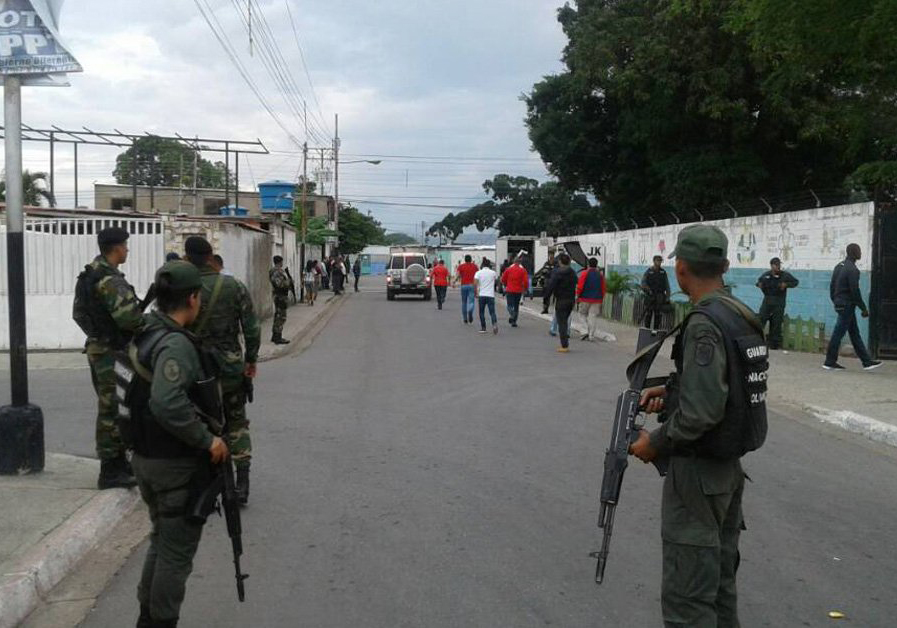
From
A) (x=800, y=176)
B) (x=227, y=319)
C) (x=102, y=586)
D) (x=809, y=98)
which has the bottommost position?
(x=102, y=586)

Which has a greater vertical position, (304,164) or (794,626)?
(304,164)

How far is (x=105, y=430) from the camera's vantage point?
6.28 metres

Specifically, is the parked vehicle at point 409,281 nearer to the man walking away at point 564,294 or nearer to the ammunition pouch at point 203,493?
the man walking away at point 564,294

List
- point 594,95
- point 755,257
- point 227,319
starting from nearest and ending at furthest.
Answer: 1. point 227,319
2. point 755,257
3. point 594,95

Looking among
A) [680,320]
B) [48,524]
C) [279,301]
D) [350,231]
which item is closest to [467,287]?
[279,301]

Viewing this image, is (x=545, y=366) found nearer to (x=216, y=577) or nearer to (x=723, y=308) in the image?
(x=216, y=577)

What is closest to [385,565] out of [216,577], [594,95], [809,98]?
[216,577]

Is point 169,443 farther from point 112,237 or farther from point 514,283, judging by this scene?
point 514,283

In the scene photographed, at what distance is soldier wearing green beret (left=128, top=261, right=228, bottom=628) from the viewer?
3.70 m

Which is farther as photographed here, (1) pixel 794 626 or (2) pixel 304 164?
(2) pixel 304 164

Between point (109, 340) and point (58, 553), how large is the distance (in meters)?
1.64

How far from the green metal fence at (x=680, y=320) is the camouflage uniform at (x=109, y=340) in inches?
225

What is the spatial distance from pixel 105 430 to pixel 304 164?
39.8 meters

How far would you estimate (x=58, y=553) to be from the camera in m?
4.99
